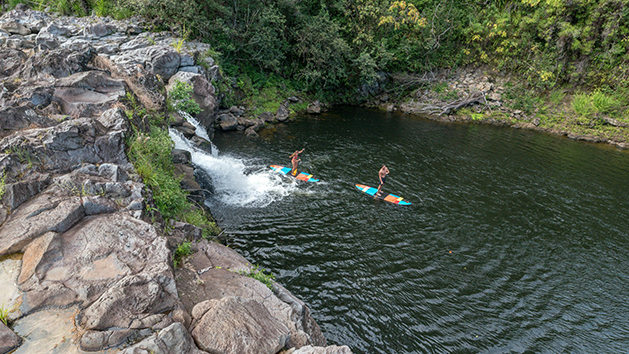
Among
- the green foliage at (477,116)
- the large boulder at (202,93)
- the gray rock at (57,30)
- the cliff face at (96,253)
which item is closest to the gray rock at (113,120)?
the cliff face at (96,253)

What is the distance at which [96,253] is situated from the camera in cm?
582

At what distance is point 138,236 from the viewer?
6.32 m

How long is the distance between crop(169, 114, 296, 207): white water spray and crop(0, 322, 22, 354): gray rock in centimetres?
918

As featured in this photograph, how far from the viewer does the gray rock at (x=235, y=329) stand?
15.5ft

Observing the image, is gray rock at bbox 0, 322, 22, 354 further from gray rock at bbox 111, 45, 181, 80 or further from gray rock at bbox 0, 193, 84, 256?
gray rock at bbox 111, 45, 181, 80

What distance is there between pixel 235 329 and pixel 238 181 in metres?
11.1

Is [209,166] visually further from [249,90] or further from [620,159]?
[620,159]

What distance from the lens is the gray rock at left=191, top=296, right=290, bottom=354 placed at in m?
4.71

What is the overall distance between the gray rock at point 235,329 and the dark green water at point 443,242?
10.8 ft

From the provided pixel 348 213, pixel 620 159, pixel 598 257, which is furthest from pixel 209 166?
pixel 620 159

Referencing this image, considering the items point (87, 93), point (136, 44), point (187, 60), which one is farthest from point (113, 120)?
point (136, 44)

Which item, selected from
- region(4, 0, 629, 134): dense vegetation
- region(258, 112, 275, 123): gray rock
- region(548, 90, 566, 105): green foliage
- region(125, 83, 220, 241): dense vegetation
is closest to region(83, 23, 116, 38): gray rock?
region(4, 0, 629, 134): dense vegetation

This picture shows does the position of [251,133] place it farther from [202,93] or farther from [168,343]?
[168,343]

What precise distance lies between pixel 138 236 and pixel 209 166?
9687 mm
